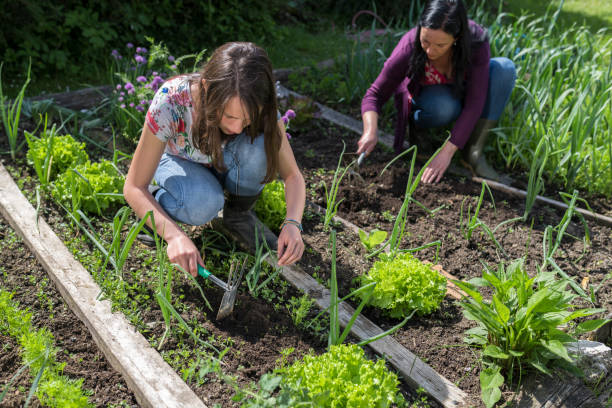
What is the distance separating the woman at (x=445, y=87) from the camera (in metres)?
2.55

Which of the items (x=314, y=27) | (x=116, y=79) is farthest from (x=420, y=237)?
(x=314, y=27)

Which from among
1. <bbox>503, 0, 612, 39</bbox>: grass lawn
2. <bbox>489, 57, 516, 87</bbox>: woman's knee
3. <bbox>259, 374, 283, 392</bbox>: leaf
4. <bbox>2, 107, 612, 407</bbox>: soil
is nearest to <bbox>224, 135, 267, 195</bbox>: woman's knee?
<bbox>2, 107, 612, 407</bbox>: soil

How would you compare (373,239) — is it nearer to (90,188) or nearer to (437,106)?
(437,106)

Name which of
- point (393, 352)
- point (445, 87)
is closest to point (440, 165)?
point (445, 87)

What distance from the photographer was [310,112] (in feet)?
10.9

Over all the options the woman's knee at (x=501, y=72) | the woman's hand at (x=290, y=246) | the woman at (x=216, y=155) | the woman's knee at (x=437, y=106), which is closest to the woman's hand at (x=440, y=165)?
the woman's knee at (x=437, y=106)

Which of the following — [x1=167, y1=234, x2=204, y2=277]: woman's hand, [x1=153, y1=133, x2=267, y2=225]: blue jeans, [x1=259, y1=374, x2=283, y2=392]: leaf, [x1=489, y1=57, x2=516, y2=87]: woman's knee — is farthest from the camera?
[x1=489, y1=57, x2=516, y2=87]: woman's knee

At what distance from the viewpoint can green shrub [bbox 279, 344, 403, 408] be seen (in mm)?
1410

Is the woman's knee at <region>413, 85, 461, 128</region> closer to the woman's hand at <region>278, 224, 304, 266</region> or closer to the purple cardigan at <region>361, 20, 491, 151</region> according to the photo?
the purple cardigan at <region>361, 20, 491, 151</region>

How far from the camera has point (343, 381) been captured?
145 cm

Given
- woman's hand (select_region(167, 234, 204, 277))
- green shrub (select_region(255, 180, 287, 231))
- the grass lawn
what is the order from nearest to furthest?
1. woman's hand (select_region(167, 234, 204, 277))
2. green shrub (select_region(255, 180, 287, 231))
3. the grass lawn

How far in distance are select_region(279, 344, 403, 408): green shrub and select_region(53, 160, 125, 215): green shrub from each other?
1.19m

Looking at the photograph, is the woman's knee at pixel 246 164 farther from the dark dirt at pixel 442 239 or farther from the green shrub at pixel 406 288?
the green shrub at pixel 406 288

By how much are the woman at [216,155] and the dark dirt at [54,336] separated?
0.43 m
